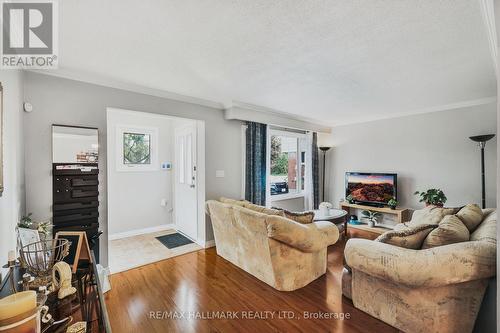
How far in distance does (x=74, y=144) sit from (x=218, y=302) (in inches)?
90.9

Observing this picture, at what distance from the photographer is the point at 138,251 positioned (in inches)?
135

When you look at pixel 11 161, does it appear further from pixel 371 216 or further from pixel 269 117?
pixel 371 216

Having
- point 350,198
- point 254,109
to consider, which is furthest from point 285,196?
point 254,109

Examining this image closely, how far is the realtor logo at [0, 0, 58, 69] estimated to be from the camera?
1441mm

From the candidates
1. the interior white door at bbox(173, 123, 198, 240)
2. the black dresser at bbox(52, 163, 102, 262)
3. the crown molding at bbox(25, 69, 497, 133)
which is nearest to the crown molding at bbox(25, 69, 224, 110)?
the crown molding at bbox(25, 69, 497, 133)

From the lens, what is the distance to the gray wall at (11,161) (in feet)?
5.05

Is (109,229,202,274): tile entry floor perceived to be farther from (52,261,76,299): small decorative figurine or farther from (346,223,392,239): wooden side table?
(346,223,392,239): wooden side table

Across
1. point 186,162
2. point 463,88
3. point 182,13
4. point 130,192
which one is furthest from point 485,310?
point 130,192

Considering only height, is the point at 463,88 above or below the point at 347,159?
above

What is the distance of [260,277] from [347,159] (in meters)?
3.82

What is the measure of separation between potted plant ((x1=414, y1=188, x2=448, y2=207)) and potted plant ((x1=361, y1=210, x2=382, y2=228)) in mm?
940

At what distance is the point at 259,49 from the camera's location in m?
2.00

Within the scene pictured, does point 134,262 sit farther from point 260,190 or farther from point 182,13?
point 182,13

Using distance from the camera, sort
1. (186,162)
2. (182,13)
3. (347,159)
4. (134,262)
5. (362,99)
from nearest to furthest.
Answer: (182,13)
(134,262)
(362,99)
(186,162)
(347,159)
